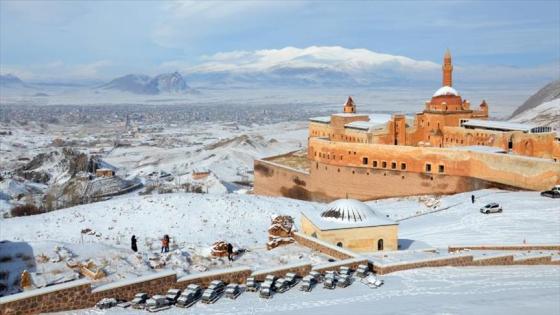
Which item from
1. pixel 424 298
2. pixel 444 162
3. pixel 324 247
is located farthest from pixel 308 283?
pixel 444 162

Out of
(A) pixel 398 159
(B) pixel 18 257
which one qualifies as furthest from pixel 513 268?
(A) pixel 398 159

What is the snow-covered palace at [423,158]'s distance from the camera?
33.6m

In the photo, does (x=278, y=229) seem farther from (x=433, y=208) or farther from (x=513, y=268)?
(x=433, y=208)

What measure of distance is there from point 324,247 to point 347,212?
358 cm

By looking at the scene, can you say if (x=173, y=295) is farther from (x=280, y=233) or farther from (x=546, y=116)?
(x=546, y=116)

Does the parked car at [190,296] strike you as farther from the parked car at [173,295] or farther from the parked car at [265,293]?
the parked car at [265,293]

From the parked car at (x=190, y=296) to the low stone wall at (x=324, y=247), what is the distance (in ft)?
15.4

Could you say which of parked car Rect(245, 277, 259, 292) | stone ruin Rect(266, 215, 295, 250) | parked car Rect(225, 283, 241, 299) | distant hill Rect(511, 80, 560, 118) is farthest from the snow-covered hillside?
parked car Rect(225, 283, 241, 299)

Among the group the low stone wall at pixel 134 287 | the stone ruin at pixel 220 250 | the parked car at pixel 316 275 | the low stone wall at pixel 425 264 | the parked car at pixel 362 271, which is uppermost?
the low stone wall at pixel 134 287

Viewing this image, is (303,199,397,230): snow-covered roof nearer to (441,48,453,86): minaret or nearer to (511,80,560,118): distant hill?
(441,48,453,86): minaret

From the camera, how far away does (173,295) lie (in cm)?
1162

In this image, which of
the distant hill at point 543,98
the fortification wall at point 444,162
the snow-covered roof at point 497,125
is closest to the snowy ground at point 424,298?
the fortification wall at point 444,162

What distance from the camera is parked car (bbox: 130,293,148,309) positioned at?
11.3 m

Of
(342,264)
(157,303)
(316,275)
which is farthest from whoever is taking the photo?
(342,264)
